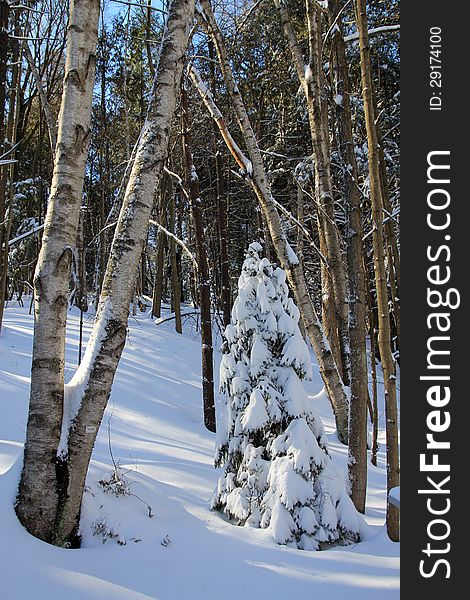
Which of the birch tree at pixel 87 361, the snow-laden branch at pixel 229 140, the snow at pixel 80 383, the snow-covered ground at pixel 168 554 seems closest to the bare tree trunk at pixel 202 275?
the snow-covered ground at pixel 168 554

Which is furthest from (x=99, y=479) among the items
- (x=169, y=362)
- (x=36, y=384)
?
(x=169, y=362)

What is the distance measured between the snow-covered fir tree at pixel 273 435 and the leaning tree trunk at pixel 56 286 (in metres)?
1.53

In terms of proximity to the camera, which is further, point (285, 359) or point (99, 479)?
point (285, 359)

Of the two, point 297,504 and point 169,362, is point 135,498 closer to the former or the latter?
point 297,504

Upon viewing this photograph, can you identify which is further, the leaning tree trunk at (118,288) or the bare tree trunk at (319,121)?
the bare tree trunk at (319,121)

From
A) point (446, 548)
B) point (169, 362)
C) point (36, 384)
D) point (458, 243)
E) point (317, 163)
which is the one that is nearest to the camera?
point (446, 548)

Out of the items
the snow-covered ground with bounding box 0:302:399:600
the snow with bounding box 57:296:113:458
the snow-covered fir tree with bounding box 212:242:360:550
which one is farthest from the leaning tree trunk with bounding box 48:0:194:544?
the snow-covered fir tree with bounding box 212:242:360:550

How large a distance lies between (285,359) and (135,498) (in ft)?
5.10

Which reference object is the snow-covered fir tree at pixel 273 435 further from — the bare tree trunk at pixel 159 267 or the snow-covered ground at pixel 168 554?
the bare tree trunk at pixel 159 267

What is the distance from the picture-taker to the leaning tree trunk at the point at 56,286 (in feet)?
9.89

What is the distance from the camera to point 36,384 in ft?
10.3

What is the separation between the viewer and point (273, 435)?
4.15 meters

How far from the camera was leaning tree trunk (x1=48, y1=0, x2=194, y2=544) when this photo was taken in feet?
10.3

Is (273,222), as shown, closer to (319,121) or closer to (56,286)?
(319,121)
